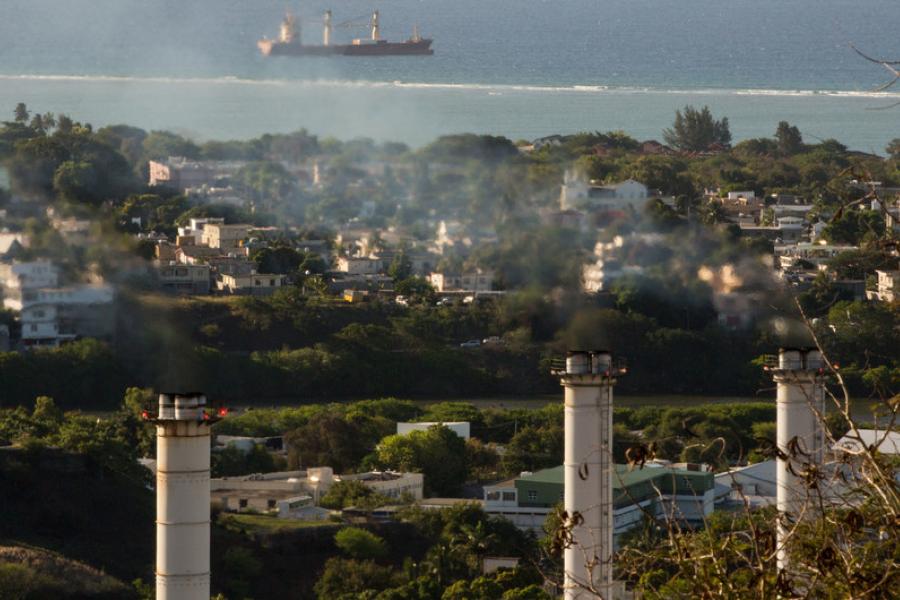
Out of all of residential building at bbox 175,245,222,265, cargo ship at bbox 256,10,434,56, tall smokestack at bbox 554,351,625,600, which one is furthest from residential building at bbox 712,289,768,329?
cargo ship at bbox 256,10,434,56

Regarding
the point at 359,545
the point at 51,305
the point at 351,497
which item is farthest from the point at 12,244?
the point at 359,545

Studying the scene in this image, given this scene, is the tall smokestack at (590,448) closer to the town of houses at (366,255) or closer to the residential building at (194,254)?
the town of houses at (366,255)

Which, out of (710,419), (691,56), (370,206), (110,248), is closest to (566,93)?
(691,56)

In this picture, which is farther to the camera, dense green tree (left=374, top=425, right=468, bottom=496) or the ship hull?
the ship hull

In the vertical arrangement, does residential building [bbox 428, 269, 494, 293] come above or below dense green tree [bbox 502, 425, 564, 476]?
above

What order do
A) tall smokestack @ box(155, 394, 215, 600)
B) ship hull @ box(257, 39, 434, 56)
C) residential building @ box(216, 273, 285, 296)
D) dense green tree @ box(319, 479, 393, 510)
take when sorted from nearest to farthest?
tall smokestack @ box(155, 394, 215, 600), dense green tree @ box(319, 479, 393, 510), residential building @ box(216, 273, 285, 296), ship hull @ box(257, 39, 434, 56)

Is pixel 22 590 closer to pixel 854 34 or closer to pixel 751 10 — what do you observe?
pixel 854 34

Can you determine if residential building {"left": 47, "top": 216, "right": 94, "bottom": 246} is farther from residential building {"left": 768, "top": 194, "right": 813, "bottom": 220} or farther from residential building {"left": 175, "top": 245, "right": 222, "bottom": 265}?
residential building {"left": 768, "top": 194, "right": 813, "bottom": 220}
